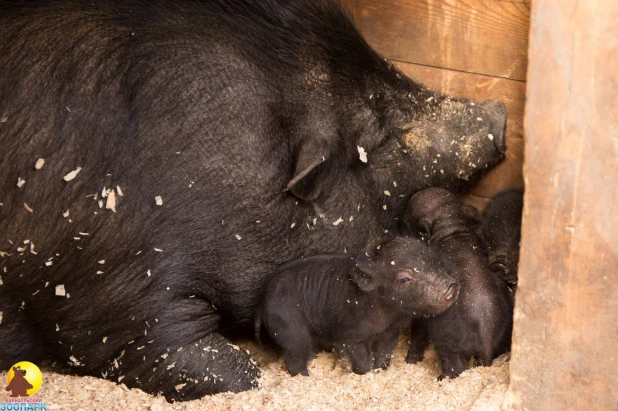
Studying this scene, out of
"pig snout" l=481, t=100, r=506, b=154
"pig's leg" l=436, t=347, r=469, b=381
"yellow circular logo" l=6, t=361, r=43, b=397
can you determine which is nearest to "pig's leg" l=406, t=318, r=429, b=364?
"pig's leg" l=436, t=347, r=469, b=381

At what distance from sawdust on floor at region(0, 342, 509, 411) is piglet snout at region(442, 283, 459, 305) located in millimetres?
289

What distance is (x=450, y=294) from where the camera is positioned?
10.8 ft

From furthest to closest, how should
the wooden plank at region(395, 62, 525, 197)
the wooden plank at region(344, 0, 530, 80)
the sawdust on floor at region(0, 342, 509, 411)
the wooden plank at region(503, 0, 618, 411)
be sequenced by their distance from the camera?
the wooden plank at region(395, 62, 525, 197) < the wooden plank at region(344, 0, 530, 80) < the sawdust on floor at region(0, 342, 509, 411) < the wooden plank at region(503, 0, 618, 411)

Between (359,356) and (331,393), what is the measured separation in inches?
10.1

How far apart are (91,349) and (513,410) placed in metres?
1.68

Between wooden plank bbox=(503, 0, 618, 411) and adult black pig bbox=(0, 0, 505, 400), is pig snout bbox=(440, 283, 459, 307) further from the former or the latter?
adult black pig bbox=(0, 0, 505, 400)

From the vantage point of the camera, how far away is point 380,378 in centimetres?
350

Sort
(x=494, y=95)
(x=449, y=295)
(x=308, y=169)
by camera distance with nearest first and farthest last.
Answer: (x=449, y=295), (x=308, y=169), (x=494, y=95)

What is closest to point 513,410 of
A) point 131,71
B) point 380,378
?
point 380,378

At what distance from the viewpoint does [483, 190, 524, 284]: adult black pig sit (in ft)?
12.0

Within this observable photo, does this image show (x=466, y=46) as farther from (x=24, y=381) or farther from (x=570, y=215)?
(x=24, y=381)

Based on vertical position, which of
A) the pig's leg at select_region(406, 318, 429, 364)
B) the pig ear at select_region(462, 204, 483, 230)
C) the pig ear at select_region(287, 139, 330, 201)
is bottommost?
the pig's leg at select_region(406, 318, 429, 364)

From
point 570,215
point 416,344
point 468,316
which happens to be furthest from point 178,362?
point 570,215

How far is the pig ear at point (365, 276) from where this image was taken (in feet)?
11.1
